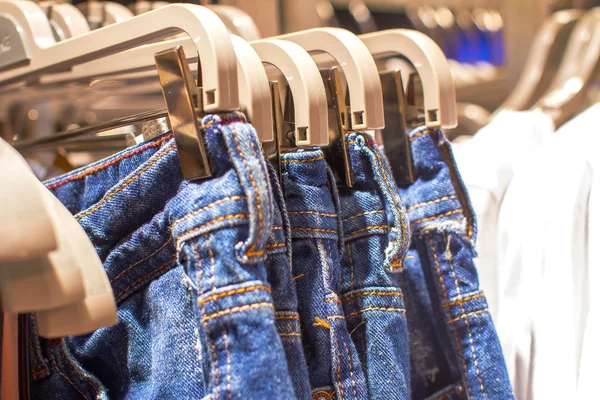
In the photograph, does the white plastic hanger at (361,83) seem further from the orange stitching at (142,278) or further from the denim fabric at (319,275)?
the orange stitching at (142,278)

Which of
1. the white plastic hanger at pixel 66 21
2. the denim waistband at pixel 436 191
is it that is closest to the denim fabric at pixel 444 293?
the denim waistband at pixel 436 191

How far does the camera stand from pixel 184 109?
0.44 m

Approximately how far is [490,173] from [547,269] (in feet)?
0.43

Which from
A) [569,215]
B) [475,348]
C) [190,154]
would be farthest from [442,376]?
[190,154]

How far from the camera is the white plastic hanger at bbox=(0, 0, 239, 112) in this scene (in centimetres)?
42

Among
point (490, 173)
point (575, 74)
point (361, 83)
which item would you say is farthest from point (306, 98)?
point (575, 74)

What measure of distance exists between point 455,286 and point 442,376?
0.13 m

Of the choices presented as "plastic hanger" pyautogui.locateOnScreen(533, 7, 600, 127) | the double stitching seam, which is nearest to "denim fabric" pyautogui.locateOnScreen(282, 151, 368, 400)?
the double stitching seam

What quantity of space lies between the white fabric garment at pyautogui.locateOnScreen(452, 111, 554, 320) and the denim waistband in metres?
0.09

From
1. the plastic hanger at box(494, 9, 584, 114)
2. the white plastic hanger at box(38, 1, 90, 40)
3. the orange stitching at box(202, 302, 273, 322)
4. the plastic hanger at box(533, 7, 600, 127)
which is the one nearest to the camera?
the orange stitching at box(202, 302, 273, 322)

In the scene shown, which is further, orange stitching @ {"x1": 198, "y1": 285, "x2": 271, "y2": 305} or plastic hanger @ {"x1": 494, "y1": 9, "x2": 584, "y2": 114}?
plastic hanger @ {"x1": 494, "y1": 9, "x2": 584, "y2": 114}

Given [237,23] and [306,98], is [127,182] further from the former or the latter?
[237,23]

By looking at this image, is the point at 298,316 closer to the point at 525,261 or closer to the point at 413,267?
the point at 413,267

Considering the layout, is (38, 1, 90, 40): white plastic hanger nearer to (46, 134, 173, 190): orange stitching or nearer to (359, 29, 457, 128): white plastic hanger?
(46, 134, 173, 190): orange stitching
